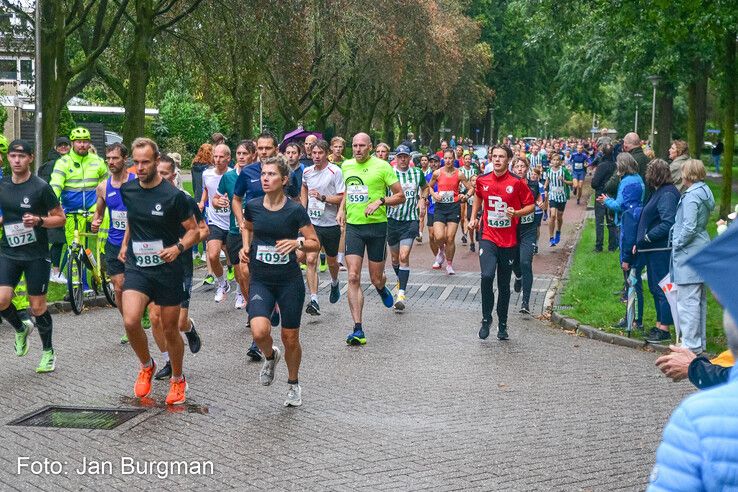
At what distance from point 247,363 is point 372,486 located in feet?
13.1

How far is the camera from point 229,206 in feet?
41.9

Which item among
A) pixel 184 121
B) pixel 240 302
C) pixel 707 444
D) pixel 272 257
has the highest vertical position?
pixel 184 121

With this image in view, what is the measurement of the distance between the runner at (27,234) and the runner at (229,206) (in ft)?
9.05

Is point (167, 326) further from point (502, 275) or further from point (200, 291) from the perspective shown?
point (200, 291)

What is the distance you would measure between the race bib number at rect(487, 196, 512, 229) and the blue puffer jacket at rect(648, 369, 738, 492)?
9.43m

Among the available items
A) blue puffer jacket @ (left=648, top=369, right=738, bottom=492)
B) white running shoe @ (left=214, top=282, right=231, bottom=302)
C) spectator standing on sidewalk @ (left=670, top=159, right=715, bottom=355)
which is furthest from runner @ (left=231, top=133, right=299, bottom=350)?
blue puffer jacket @ (left=648, top=369, right=738, bottom=492)

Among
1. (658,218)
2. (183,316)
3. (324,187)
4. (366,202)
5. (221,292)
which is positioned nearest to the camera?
(183,316)

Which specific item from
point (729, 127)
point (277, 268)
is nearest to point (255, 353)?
point (277, 268)

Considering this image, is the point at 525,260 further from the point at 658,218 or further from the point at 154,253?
the point at 154,253

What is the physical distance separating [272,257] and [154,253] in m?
0.87

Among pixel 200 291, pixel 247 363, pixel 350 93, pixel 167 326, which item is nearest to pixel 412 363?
pixel 247 363

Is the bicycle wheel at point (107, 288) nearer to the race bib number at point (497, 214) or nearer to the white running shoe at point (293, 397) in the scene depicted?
the race bib number at point (497, 214)

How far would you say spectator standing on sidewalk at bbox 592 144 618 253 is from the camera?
19578mm

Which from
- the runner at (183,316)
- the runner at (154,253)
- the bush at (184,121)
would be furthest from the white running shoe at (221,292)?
the bush at (184,121)
